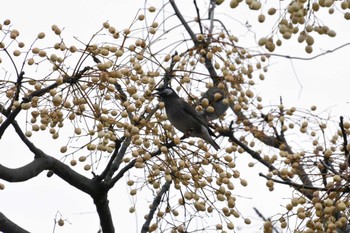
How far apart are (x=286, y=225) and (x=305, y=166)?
2.87ft

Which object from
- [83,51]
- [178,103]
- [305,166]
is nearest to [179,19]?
[178,103]

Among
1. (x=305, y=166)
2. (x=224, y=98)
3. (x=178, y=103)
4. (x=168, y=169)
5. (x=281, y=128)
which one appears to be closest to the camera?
(x=168, y=169)

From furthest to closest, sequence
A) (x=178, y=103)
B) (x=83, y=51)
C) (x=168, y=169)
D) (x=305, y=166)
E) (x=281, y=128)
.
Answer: (x=178, y=103)
(x=281, y=128)
(x=305, y=166)
(x=168, y=169)
(x=83, y=51)

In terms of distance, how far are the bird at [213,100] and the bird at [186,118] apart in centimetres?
11

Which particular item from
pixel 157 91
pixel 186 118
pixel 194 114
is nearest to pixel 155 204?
pixel 157 91

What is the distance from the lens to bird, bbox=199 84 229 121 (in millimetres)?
6143

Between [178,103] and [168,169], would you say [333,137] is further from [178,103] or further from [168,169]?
[168,169]

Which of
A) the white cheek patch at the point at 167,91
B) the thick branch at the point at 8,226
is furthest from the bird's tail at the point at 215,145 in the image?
the thick branch at the point at 8,226

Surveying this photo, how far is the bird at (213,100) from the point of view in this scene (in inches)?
242

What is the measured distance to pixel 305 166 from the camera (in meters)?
5.68

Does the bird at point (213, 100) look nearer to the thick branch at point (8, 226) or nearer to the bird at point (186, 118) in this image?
the bird at point (186, 118)

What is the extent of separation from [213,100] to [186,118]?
3.87 ft

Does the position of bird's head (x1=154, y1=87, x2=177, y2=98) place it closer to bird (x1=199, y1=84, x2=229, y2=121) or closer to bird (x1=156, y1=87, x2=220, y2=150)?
bird (x1=156, y1=87, x2=220, y2=150)

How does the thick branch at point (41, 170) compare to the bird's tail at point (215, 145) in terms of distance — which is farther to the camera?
the bird's tail at point (215, 145)
